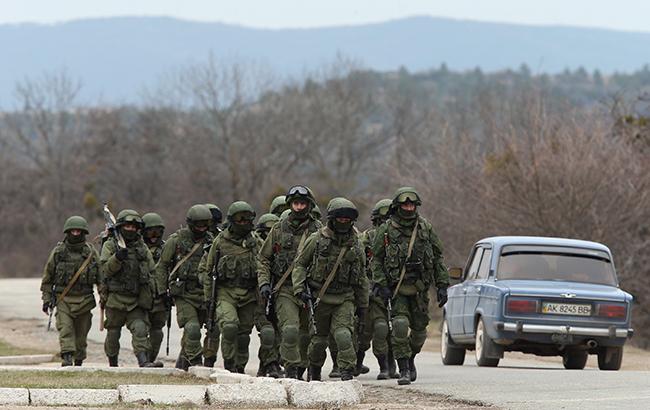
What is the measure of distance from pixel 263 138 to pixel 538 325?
75057mm

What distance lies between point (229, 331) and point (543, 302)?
159 inches

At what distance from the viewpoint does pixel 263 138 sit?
94.3m

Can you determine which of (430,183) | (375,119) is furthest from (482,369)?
(375,119)

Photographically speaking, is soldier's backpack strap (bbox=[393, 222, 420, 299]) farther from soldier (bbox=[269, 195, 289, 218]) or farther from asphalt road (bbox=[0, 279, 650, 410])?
soldier (bbox=[269, 195, 289, 218])

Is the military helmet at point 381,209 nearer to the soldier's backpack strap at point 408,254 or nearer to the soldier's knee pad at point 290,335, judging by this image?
the soldier's backpack strap at point 408,254

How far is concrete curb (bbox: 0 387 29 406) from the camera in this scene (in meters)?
13.7

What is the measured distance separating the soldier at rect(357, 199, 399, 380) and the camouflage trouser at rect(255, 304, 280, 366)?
938 mm

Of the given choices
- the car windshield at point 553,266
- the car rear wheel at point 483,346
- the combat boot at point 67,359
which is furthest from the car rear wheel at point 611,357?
the combat boot at point 67,359

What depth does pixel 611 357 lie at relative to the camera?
20516 millimetres

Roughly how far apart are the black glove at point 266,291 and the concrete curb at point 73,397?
3031mm

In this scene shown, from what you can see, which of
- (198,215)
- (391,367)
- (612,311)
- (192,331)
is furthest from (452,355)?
(198,215)

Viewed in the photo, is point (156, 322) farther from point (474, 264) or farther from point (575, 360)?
point (575, 360)

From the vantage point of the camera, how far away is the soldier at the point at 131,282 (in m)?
19.8

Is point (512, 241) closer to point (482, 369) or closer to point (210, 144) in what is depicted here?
point (482, 369)
